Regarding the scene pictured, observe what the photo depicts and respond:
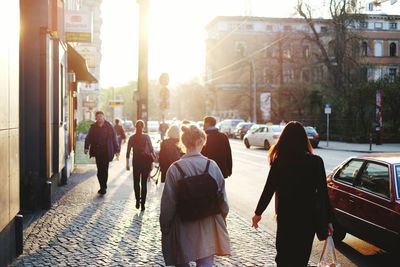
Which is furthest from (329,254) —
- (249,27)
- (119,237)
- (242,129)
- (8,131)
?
(249,27)

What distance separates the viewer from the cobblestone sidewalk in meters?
7.11

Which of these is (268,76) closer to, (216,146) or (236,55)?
(236,55)

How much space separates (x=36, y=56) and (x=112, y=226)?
3607 mm

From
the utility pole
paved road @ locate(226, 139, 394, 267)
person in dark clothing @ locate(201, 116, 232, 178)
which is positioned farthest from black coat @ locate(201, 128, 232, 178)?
the utility pole

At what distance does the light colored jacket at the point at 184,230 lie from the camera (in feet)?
15.4

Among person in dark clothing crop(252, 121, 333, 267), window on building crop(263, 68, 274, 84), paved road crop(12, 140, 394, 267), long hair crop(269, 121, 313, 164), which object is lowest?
paved road crop(12, 140, 394, 267)

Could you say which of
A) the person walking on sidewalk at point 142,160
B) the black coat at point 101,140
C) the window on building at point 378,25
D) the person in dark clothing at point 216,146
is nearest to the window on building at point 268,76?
the window on building at point 378,25

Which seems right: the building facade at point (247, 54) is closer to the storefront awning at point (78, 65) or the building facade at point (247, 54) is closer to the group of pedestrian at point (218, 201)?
the storefront awning at point (78, 65)

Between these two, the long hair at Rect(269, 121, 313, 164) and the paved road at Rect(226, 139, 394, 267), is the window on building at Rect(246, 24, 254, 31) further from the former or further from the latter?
the long hair at Rect(269, 121, 313, 164)

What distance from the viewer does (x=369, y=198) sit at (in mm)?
7328

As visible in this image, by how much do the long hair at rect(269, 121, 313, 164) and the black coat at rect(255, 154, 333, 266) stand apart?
59 mm

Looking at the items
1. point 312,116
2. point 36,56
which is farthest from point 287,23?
point 36,56

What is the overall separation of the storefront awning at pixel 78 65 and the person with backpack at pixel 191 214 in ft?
39.5

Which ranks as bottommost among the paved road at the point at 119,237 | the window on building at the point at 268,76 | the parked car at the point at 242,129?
the paved road at the point at 119,237
